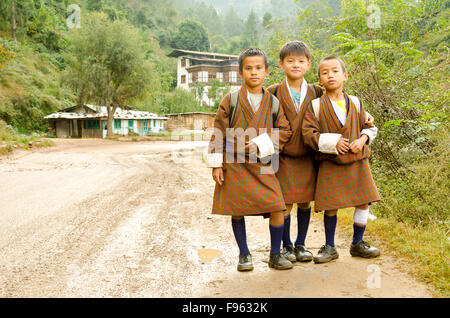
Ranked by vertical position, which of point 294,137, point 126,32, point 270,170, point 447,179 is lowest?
point 447,179

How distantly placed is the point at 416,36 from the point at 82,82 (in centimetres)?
2583

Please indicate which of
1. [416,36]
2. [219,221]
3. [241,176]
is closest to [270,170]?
[241,176]

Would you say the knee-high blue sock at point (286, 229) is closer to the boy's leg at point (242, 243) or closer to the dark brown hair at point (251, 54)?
the boy's leg at point (242, 243)

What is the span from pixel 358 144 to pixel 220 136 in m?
1.19

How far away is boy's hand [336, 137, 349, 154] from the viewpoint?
2.99m

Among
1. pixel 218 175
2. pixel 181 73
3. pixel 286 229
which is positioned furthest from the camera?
pixel 181 73

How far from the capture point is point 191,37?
218 ft

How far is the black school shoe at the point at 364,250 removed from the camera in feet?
10.8

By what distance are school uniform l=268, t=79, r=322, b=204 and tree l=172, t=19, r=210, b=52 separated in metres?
66.4

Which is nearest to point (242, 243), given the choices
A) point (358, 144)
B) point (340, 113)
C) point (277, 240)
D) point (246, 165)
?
point (277, 240)

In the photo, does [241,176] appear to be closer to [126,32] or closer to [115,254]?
[115,254]

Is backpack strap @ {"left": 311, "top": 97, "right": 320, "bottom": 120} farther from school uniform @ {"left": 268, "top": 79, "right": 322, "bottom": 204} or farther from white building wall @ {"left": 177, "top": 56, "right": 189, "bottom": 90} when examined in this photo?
white building wall @ {"left": 177, "top": 56, "right": 189, "bottom": 90}

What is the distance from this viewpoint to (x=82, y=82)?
27.1m

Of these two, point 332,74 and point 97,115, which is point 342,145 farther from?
point 97,115
